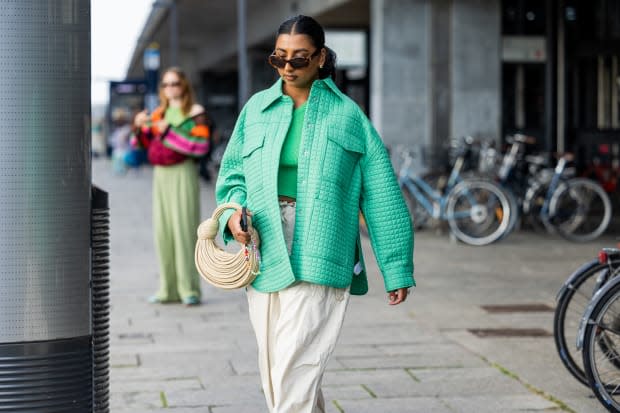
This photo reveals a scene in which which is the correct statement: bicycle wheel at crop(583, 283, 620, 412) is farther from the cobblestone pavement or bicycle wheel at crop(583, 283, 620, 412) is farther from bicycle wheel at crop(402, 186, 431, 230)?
bicycle wheel at crop(402, 186, 431, 230)

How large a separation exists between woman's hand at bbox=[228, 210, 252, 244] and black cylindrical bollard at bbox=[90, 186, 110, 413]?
0.58 m

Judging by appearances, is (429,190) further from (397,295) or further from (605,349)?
(397,295)

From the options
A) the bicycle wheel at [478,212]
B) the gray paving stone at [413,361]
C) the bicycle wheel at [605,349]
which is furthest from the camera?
the bicycle wheel at [478,212]

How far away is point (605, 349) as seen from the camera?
16.4 feet

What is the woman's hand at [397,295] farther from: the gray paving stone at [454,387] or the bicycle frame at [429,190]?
the bicycle frame at [429,190]

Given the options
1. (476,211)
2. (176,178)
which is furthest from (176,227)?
(476,211)

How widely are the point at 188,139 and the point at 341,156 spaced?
4.83m

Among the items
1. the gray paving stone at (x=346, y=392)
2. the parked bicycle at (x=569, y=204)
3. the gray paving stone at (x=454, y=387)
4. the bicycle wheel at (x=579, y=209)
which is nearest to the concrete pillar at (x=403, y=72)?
the parked bicycle at (x=569, y=204)

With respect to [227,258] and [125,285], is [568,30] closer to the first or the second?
[125,285]

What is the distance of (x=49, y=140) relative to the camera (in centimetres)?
393

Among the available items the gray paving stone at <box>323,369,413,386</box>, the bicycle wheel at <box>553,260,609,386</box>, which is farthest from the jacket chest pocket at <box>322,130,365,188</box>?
the gray paving stone at <box>323,369,413,386</box>

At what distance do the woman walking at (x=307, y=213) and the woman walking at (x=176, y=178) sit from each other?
183 inches

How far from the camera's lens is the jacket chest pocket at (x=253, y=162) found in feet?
13.3

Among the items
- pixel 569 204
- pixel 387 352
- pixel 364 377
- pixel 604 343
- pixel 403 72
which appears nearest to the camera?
pixel 604 343
